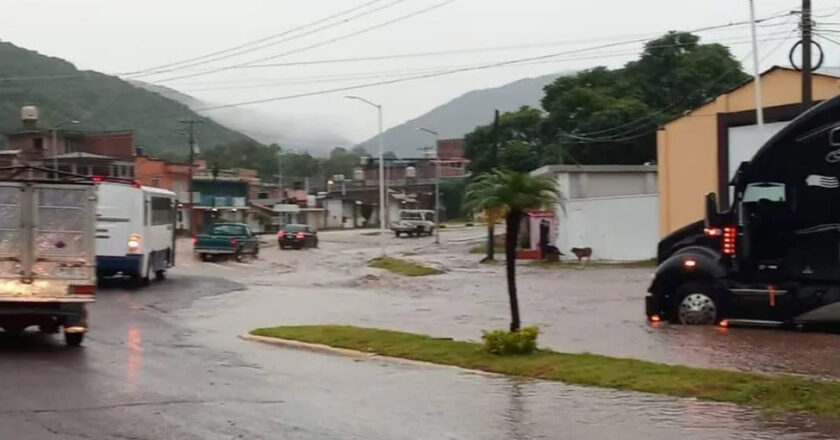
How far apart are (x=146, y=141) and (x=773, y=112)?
8680 centimetres

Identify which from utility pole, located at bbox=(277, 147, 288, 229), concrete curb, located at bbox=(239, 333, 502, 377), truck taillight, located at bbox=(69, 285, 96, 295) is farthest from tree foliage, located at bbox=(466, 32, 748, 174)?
truck taillight, located at bbox=(69, 285, 96, 295)

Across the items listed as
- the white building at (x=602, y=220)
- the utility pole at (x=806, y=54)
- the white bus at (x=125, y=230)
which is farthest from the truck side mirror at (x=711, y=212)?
the white building at (x=602, y=220)

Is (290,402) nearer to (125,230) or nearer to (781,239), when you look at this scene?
(781,239)

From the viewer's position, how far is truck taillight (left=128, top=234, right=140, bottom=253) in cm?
3117

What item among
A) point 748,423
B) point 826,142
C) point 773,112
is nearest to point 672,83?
point 773,112

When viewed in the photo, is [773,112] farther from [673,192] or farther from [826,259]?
[826,259]

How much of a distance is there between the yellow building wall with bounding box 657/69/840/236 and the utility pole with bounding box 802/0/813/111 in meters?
11.7

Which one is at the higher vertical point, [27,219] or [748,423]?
[27,219]

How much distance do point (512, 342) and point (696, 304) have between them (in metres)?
5.00

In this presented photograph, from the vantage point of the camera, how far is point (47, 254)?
55.4 feet

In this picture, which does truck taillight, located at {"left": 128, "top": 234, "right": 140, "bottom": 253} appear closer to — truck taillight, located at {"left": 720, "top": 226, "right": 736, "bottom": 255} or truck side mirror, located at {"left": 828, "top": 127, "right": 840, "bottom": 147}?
truck taillight, located at {"left": 720, "top": 226, "right": 736, "bottom": 255}

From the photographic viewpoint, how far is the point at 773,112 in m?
40.8

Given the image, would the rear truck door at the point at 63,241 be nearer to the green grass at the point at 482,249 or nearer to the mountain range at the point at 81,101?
the green grass at the point at 482,249

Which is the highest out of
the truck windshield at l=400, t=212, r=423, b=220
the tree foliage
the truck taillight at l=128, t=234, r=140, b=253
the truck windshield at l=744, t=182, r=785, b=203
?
the tree foliage
